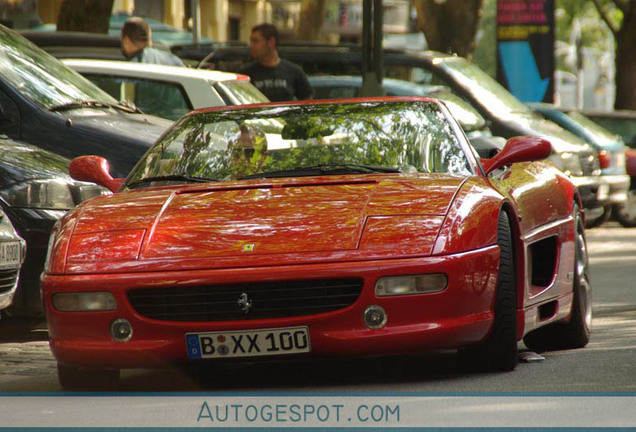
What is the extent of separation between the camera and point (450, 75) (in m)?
17.5

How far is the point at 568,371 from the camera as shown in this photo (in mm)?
6930

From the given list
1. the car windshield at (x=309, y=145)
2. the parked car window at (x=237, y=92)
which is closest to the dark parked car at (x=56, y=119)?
the parked car window at (x=237, y=92)

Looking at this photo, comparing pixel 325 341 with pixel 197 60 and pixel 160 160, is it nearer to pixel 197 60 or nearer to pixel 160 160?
Answer: pixel 160 160

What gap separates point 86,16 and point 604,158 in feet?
23.2

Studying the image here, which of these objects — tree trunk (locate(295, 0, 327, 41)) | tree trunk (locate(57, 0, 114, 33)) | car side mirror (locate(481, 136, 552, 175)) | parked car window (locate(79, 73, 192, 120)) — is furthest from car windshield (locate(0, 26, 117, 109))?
tree trunk (locate(295, 0, 327, 41))

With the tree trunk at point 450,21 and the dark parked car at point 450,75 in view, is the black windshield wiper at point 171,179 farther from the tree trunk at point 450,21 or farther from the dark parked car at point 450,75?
the tree trunk at point 450,21

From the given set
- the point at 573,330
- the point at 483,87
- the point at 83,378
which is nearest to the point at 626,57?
the point at 483,87

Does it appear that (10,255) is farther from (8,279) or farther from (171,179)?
(171,179)

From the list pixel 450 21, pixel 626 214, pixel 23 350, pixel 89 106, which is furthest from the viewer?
pixel 450 21

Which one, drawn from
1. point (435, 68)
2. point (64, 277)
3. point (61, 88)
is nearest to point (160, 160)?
point (64, 277)

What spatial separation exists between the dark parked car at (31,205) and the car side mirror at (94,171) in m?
1.06

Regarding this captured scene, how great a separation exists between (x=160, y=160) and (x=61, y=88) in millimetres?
3534

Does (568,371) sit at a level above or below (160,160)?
below

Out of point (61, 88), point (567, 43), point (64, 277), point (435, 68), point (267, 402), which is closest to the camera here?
point (267, 402)
